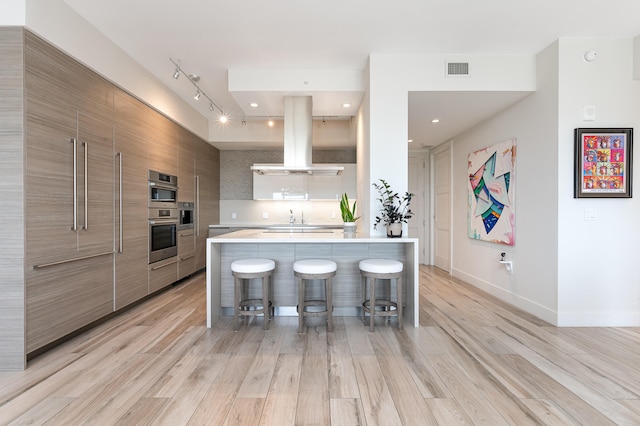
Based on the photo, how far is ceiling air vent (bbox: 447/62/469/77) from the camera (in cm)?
324

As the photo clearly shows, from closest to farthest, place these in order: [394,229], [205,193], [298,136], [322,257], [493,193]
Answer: [394,229] → [322,257] → [298,136] → [493,193] → [205,193]

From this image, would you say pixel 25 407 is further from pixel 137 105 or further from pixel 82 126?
pixel 137 105

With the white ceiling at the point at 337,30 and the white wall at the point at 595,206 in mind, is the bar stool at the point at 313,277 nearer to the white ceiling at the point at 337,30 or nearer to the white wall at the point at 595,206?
the white ceiling at the point at 337,30

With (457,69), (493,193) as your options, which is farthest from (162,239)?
(493,193)

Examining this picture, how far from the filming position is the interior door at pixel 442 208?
543 cm

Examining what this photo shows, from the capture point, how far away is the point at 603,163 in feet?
9.51

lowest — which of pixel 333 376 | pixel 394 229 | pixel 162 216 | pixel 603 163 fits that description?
pixel 333 376

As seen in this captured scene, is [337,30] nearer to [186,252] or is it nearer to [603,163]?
[603,163]

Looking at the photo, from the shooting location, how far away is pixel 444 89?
325 cm

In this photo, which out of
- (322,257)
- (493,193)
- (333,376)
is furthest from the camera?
(493,193)

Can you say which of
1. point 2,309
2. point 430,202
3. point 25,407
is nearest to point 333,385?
point 25,407

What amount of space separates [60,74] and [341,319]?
3205 millimetres

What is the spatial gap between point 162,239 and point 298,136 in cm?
220

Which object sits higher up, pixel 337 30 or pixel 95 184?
pixel 337 30
